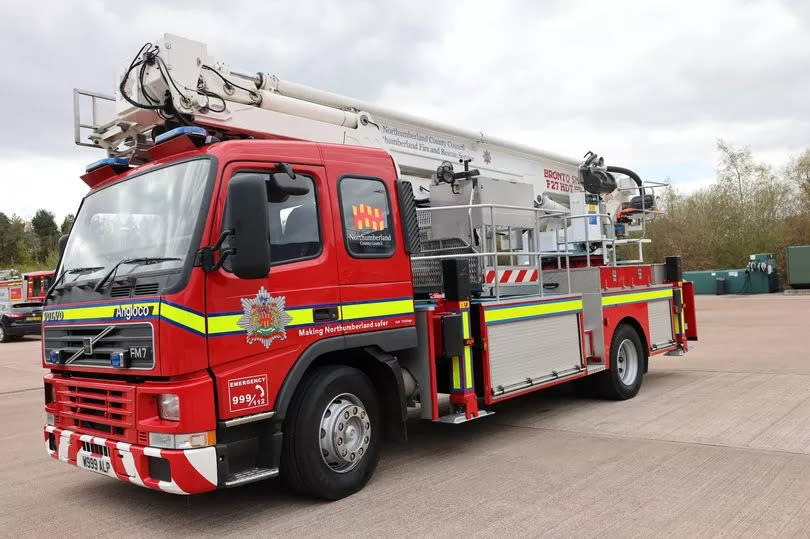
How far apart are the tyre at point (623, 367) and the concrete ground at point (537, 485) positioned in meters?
0.18

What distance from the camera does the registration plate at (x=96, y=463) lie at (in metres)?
4.24

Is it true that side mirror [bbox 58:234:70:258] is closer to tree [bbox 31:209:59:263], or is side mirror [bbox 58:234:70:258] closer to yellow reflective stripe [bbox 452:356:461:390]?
yellow reflective stripe [bbox 452:356:461:390]

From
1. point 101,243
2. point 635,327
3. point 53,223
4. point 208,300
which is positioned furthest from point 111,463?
point 53,223

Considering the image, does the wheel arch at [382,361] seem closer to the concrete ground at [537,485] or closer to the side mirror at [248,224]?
the concrete ground at [537,485]

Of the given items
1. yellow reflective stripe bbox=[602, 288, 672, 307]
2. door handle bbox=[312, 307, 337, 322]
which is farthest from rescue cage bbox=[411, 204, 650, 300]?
door handle bbox=[312, 307, 337, 322]

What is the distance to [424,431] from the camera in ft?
22.6

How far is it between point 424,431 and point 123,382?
139 inches

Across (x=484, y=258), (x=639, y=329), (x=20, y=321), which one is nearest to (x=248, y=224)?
(x=484, y=258)

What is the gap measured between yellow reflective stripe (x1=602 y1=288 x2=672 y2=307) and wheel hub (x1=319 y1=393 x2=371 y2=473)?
388 cm

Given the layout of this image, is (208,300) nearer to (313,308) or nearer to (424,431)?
(313,308)

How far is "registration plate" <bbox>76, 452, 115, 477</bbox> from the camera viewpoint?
4.24 meters

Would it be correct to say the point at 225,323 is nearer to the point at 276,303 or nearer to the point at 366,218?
the point at 276,303

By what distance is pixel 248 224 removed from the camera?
396 centimetres

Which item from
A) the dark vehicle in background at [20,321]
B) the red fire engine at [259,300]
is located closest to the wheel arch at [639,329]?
the red fire engine at [259,300]
